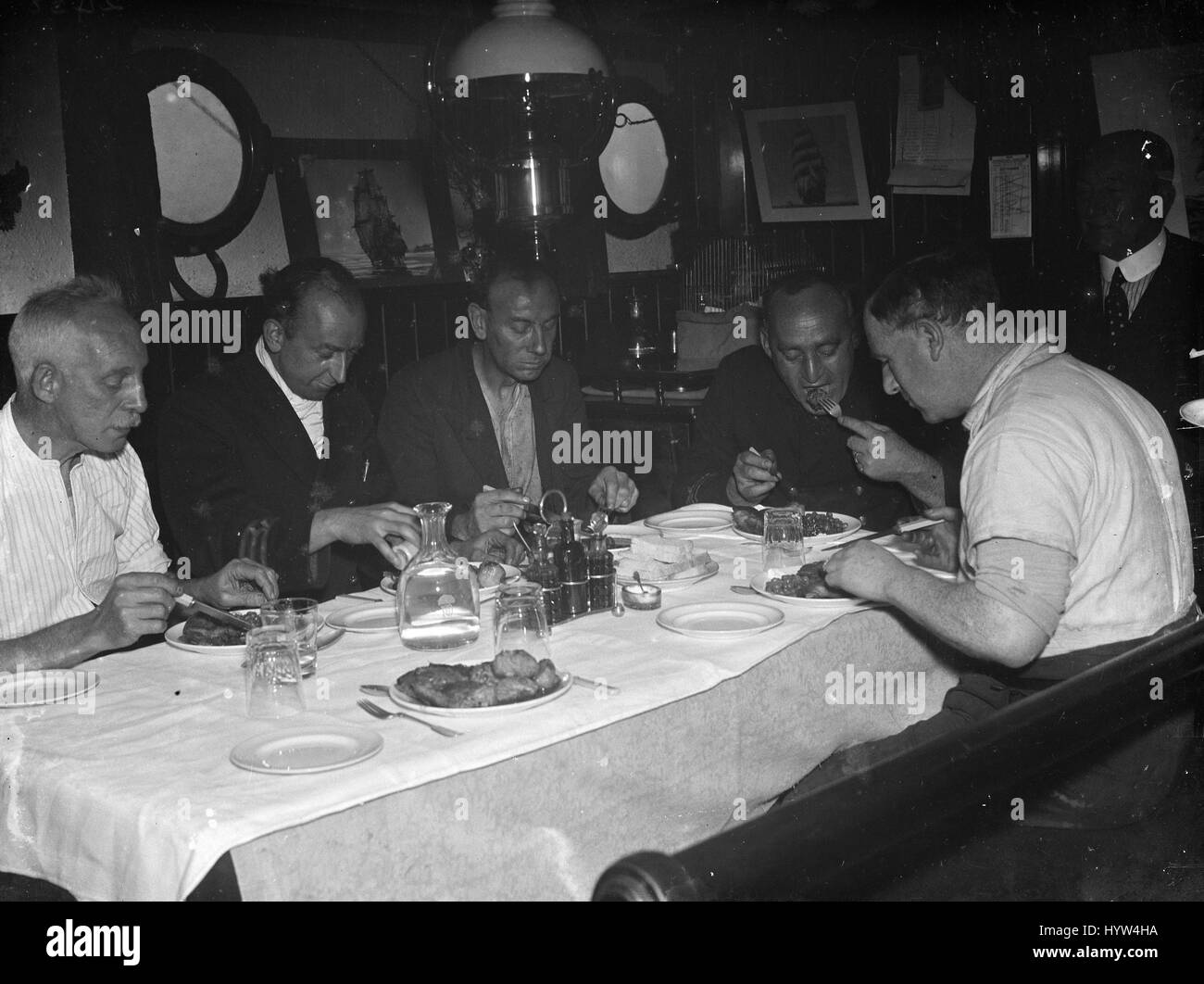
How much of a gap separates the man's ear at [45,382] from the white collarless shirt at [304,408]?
1021mm

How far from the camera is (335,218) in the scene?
4.62m

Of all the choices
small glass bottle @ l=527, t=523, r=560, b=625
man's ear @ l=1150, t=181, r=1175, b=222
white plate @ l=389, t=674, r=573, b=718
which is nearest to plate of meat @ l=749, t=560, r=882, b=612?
small glass bottle @ l=527, t=523, r=560, b=625

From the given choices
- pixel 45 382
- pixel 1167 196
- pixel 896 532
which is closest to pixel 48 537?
pixel 45 382

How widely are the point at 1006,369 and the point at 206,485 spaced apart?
2.16 metres

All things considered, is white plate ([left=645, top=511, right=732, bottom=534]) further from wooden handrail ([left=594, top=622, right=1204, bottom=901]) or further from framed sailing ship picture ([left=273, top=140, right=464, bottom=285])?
wooden handrail ([left=594, top=622, right=1204, bottom=901])

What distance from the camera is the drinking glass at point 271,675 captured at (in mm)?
1896

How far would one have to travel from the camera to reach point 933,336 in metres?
2.44

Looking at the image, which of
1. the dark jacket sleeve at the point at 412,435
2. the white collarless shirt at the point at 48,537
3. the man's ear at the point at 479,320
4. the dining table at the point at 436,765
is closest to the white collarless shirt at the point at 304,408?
the dark jacket sleeve at the point at 412,435

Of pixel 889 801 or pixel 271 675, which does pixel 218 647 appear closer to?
pixel 271 675

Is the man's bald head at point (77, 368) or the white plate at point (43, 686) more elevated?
the man's bald head at point (77, 368)

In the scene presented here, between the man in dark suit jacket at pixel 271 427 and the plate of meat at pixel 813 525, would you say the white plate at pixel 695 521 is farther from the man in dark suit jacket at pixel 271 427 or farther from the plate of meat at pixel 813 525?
the man in dark suit jacket at pixel 271 427

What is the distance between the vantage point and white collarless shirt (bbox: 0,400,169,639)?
247 cm
